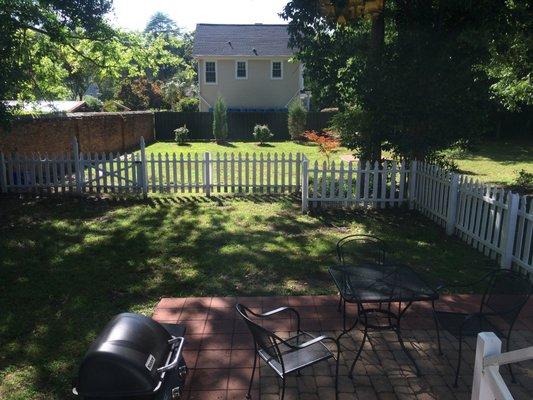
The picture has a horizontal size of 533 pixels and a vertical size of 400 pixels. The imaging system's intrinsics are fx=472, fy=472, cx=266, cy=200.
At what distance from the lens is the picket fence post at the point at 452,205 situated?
821 centimetres

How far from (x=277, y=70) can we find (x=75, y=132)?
17226 mm

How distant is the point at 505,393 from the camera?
203 cm

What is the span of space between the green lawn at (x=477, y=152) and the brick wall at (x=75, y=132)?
4.41 ft

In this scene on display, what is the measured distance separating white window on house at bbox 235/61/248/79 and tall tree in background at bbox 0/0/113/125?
17.8 m

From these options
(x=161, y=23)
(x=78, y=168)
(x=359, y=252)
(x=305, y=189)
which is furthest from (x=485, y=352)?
(x=161, y=23)

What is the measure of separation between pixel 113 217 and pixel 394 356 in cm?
695

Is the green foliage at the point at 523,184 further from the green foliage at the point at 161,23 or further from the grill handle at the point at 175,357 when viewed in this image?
the green foliage at the point at 161,23

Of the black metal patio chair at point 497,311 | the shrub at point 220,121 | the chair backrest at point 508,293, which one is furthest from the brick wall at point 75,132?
the chair backrest at point 508,293

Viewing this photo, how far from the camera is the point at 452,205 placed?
27.4 feet

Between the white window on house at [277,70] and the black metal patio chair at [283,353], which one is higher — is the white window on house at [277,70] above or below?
above

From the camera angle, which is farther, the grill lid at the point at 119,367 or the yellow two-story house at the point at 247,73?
the yellow two-story house at the point at 247,73

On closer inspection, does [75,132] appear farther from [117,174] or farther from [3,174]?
[117,174]

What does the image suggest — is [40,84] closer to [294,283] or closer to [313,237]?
[313,237]

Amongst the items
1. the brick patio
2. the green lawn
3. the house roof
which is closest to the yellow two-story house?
the house roof
